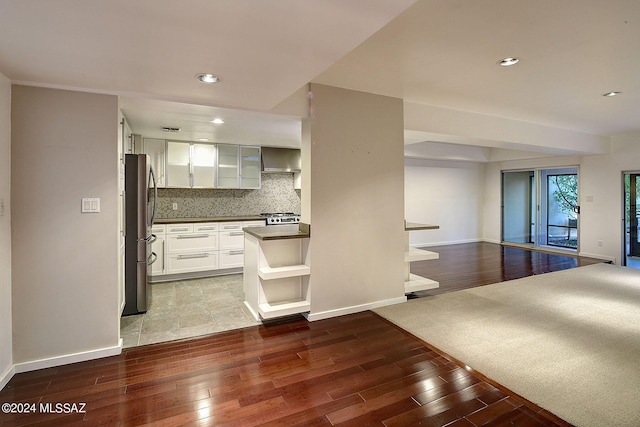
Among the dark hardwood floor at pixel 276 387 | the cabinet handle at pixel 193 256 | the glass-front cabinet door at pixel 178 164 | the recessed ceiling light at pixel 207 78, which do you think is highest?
the recessed ceiling light at pixel 207 78

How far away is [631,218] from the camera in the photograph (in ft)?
20.9

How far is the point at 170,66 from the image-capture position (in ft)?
7.12

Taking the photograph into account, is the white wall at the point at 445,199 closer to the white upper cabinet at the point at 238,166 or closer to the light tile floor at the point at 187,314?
the white upper cabinet at the point at 238,166

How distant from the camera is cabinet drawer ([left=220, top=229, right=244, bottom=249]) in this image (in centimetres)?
525

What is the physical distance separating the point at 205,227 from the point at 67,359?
8.87 ft

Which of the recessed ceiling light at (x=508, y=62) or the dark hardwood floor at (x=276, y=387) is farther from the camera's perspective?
the recessed ceiling light at (x=508, y=62)

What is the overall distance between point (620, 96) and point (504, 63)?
2.26m

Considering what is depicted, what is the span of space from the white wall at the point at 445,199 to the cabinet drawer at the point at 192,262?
15.8 feet

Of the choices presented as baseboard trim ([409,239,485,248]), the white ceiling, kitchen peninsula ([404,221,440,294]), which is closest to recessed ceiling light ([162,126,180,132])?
the white ceiling

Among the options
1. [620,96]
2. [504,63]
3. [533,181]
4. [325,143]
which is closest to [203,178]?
[325,143]

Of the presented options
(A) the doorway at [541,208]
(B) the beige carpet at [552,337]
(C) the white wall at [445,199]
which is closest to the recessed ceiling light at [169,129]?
(B) the beige carpet at [552,337]

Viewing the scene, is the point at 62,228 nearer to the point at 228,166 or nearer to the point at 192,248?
the point at 192,248

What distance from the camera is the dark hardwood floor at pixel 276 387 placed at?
6.39ft

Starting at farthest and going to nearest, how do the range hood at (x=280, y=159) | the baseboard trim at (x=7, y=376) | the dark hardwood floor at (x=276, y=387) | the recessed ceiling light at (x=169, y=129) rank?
1. the range hood at (x=280, y=159)
2. the recessed ceiling light at (x=169, y=129)
3. the baseboard trim at (x=7, y=376)
4. the dark hardwood floor at (x=276, y=387)
